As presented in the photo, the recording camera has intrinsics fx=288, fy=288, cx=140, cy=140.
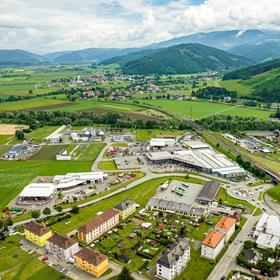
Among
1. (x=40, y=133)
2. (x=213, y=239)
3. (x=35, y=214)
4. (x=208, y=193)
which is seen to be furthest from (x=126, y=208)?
(x=40, y=133)

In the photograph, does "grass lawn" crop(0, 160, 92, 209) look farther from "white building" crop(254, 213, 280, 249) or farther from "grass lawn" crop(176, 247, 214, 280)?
"white building" crop(254, 213, 280, 249)

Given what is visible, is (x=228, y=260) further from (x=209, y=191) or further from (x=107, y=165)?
(x=107, y=165)

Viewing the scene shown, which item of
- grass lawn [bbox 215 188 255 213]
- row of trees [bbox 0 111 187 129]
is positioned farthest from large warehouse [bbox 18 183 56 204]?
row of trees [bbox 0 111 187 129]

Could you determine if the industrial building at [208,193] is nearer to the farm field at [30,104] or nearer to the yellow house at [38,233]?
the yellow house at [38,233]

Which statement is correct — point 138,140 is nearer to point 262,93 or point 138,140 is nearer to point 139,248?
point 139,248

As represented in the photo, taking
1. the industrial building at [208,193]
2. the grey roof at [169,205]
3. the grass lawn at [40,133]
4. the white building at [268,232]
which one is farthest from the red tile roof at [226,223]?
the grass lawn at [40,133]

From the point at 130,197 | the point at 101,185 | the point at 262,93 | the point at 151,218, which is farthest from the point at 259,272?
the point at 262,93
